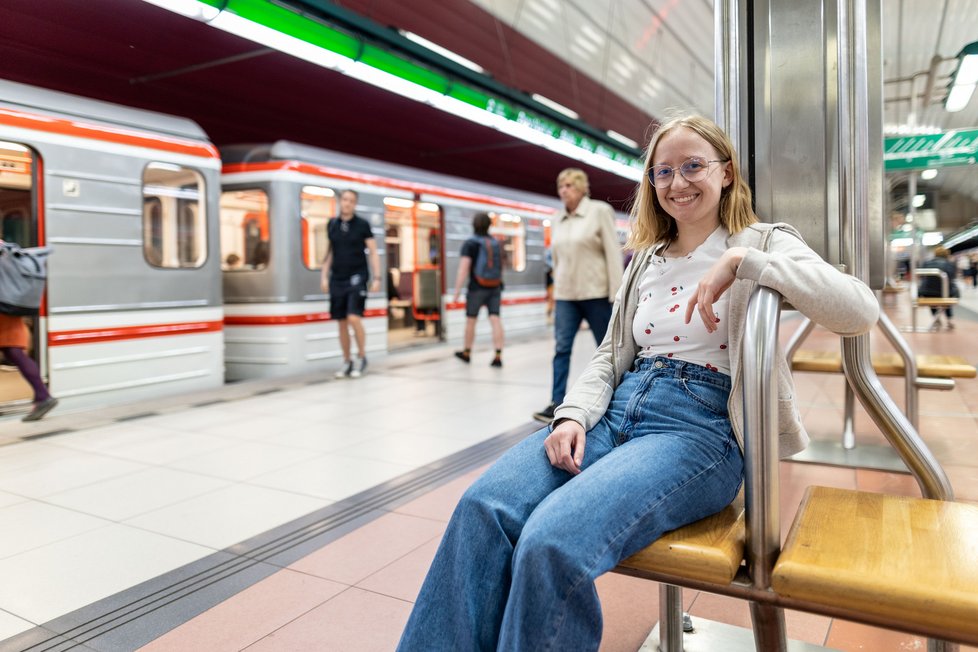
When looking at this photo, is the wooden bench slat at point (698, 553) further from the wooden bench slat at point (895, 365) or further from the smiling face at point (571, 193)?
the smiling face at point (571, 193)

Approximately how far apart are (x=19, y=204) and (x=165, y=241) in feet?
3.38

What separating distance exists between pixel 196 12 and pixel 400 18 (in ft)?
13.5

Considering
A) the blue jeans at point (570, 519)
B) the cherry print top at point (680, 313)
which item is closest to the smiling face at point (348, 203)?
the cherry print top at point (680, 313)

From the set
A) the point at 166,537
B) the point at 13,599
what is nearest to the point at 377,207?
the point at 166,537

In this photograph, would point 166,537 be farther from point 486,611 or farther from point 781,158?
point 781,158

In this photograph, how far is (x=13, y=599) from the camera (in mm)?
2139

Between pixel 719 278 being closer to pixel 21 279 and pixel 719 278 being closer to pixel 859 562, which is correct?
pixel 859 562

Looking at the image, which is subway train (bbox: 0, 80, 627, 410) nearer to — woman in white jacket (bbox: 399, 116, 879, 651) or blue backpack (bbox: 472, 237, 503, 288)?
blue backpack (bbox: 472, 237, 503, 288)

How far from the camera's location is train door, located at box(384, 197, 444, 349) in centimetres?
924

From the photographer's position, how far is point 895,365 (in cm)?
333

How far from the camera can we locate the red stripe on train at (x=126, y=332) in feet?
15.9

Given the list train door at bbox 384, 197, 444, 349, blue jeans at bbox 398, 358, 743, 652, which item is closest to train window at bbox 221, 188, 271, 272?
train door at bbox 384, 197, 444, 349

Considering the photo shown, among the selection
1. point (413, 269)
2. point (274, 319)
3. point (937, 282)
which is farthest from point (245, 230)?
point (937, 282)

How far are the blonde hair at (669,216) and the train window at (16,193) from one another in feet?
15.2
